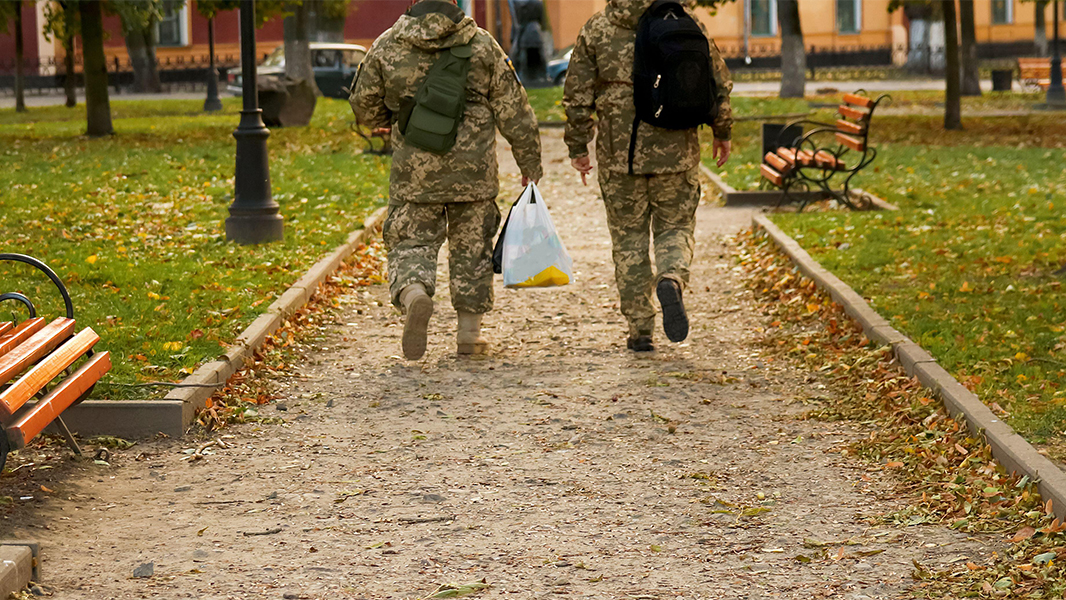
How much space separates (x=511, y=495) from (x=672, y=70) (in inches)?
109

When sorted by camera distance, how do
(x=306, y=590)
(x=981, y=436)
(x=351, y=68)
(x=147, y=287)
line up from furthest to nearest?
(x=351, y=68), (x=147, y=287), (x=981, y=436), (x=306, y=590)

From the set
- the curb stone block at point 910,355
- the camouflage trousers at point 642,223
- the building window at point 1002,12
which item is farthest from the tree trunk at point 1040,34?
the curb stone block at point 910,355

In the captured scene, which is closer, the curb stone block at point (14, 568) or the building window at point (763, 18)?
the curb stone block at point (14, 568)

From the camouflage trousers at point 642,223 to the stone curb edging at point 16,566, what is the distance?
Answer: 3.87 metres

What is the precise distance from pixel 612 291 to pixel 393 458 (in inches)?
155

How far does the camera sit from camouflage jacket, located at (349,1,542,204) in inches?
266

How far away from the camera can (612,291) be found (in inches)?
361

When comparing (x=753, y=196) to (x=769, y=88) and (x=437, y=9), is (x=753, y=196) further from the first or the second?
(x=769, y=88)

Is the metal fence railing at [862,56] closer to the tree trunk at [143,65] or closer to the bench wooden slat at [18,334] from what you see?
the tree trunk at [143,65]

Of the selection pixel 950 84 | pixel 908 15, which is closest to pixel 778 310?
pixel 950 84

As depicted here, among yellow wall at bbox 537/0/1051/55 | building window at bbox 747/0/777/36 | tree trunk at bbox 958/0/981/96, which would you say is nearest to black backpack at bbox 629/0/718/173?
tree trunk at bbox 958/0/981/96

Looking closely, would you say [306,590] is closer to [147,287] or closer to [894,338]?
[894,338]

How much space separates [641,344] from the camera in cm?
734

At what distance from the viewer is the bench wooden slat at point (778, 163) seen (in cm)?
1246
